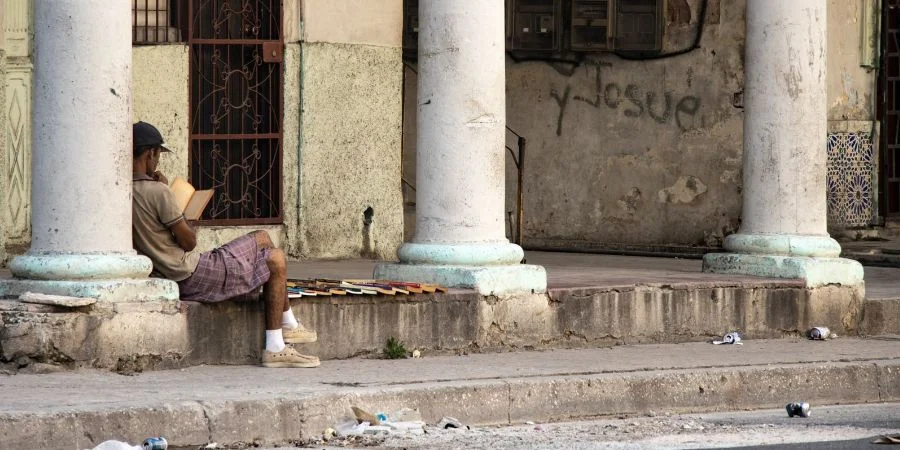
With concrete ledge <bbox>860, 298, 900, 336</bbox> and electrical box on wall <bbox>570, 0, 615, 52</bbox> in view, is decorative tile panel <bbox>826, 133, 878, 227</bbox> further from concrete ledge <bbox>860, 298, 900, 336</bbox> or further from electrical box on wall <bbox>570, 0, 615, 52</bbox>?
concrete ledge <bbox>860, 298, 900, 336</bbox>

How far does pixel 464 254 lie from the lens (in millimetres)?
9641

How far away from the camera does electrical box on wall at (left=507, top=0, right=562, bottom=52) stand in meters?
15.0

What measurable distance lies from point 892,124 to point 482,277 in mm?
8091

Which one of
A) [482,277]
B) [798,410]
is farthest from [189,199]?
[798,410]

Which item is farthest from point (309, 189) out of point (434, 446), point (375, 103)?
point (434, 446)

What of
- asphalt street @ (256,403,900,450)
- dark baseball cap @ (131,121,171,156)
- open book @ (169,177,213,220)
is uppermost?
dark baseball cap @ (131,121,171,156)

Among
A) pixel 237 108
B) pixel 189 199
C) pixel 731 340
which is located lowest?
pixel 731 340

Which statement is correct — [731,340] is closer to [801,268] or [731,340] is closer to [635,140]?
[801,268]

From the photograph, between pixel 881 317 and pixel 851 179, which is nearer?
pixel 881 317

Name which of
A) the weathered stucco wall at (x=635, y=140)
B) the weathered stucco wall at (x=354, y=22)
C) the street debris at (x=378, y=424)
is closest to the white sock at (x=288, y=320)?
the street debris at (x=378, y=424)

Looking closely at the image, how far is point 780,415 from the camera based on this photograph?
8781 millimetres

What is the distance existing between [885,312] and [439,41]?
351 centimetres

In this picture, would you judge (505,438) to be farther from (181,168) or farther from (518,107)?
(518,107)

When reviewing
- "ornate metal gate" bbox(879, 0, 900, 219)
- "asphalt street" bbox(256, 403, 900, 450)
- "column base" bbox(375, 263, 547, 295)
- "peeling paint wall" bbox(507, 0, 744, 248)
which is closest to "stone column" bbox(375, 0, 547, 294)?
"column base" bbox(375, 263, 547, 295)
